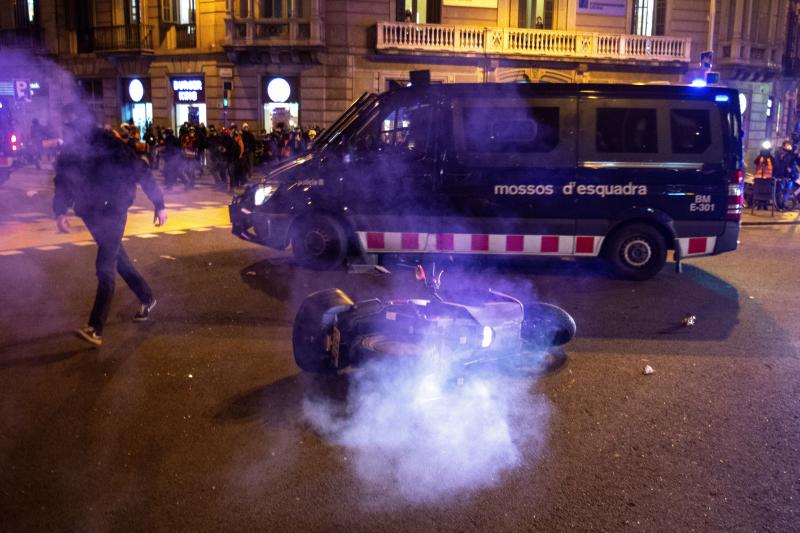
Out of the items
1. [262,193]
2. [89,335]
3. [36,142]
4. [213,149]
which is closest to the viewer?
[89,335]

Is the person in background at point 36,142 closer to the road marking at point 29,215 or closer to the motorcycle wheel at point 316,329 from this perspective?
the road marking at point 29,215

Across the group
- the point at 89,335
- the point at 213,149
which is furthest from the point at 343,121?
the point at 213,149

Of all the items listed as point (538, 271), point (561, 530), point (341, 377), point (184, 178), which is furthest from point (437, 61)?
point (561, 530)

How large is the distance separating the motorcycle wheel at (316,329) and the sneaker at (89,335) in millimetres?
1827

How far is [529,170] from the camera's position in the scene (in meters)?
8.61

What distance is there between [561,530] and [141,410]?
275cm

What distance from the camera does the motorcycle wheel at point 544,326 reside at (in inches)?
221

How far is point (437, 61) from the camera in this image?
26.4 m

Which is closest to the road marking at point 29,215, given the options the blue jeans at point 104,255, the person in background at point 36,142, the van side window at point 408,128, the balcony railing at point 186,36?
the van side window at point 408,128

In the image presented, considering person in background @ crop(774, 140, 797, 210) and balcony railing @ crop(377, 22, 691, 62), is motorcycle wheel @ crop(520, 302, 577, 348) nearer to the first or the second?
person in background @ crop(774, 140, 797, 210)

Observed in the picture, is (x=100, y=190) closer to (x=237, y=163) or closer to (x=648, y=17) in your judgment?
(x=237, y=163)

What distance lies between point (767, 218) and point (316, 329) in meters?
14.1

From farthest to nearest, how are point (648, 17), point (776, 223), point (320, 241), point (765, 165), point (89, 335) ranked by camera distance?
point (648, 17), point (765, 165), point (776, 223), point (320, 241), point (89, 335)

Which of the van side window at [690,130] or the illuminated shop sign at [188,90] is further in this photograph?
the illuminated shop sign at [188,90]
